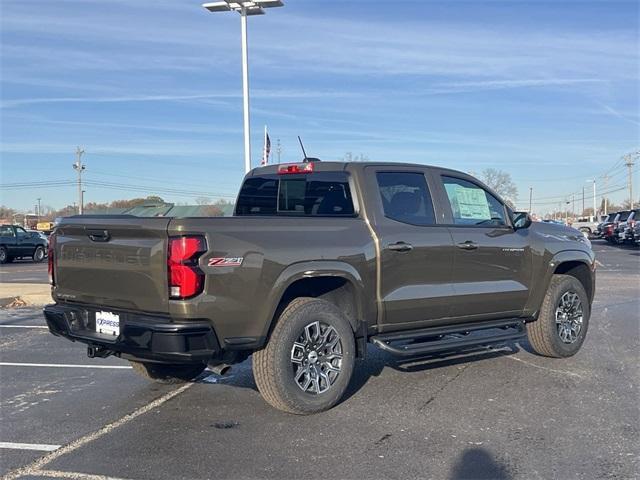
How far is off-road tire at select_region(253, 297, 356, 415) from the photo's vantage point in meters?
4.92

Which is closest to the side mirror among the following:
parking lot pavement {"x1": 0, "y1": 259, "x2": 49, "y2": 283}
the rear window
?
the rear window

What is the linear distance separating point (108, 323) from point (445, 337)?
3.49 meters

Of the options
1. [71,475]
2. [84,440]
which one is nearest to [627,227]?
[84,440]

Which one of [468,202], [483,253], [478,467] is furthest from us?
[468,202]

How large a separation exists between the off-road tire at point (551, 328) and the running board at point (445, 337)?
286mm

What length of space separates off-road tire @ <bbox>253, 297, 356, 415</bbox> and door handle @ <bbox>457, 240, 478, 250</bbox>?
1534 mm

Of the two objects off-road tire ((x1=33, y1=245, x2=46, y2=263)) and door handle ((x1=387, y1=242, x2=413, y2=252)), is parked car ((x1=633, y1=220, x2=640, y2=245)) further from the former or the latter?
door handle ((x1=387, y1=242, x2=413, y2=252))

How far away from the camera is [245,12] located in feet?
53.4

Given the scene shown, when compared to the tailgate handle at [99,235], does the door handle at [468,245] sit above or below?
below

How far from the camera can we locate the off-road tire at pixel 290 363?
4.92 metres

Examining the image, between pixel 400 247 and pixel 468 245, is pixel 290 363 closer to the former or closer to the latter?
pixel 400 247

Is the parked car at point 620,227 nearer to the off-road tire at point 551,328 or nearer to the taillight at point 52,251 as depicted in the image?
the off-road tire at point 551,328

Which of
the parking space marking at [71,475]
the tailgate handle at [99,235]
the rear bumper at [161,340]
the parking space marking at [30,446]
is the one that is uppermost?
the tailgate handle at [99,235]

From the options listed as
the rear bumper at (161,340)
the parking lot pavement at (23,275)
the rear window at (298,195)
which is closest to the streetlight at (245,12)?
the parking lot pavement at (23,275)
